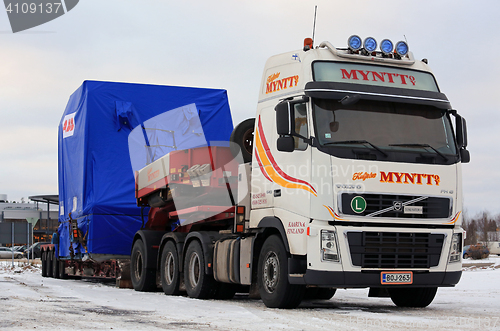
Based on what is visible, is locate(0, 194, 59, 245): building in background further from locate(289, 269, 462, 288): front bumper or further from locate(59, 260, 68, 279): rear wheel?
locate(289, 269, 462, 288): front bumper

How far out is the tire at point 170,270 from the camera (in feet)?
42.5

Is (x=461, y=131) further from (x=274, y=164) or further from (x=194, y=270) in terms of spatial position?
(x=194, y=270)

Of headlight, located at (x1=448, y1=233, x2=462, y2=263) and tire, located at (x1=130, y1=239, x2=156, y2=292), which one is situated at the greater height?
headlight, located at (x1=448, y1=233, x2=462, y2=263)

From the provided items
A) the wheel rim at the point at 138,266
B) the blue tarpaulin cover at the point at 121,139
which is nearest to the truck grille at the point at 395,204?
the wheel rim at the point at 138,266

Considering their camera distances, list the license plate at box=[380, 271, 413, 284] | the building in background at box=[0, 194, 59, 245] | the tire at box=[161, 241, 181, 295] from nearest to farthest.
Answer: the license plate at box=[380, 271, 413, 284]
the tire at box=[161, 241, 181, 295]
the building in background at box=[0, 194, 59, 245]

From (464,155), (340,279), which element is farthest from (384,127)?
(340,279)

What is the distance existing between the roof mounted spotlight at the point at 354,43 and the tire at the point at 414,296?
12.9 ft

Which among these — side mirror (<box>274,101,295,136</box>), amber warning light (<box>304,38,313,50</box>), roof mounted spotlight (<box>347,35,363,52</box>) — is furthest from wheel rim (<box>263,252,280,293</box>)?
roof mounted spotlight (<box>347,35,363,52</box>)

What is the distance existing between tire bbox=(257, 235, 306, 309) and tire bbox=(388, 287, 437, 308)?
2.05m

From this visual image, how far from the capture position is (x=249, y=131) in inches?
468

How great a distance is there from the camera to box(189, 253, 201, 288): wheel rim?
12102 millimetres

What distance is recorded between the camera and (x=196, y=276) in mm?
12172

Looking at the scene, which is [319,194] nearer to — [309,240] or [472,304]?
[309,240]

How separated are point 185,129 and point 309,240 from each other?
8.47 meters
